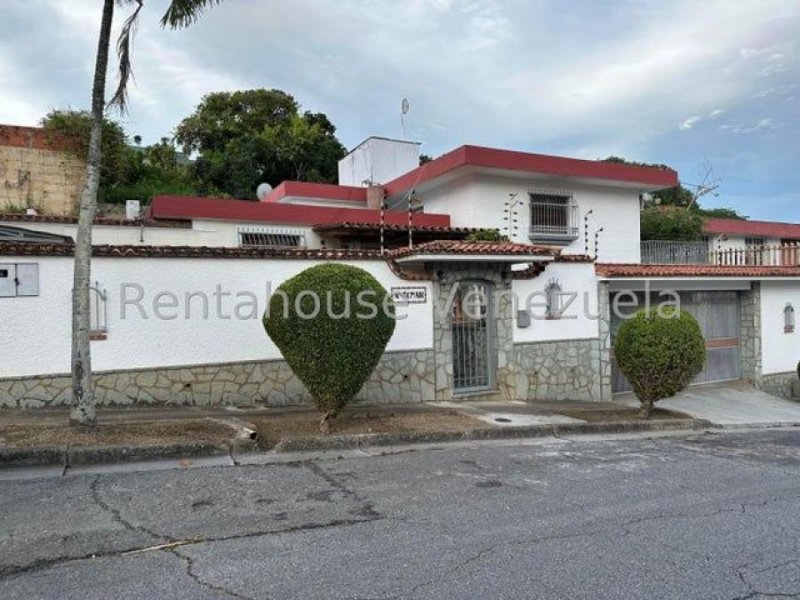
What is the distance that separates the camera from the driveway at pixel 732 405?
12.1m

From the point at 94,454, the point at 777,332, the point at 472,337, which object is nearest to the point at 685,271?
the point at 777,332

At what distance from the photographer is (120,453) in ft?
20.1

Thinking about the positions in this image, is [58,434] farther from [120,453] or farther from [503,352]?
[503,352]

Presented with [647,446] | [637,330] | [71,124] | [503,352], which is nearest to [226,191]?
[71,124]

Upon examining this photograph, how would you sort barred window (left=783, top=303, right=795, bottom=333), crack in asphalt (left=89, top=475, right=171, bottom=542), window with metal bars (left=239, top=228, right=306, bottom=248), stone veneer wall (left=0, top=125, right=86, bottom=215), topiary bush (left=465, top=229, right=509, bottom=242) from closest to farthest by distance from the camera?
1. crack in asphalt (left=89, top=475, right=171, bottom=542)
2. window with metal bars (left=239, top=228, right=306, bottom=248)
3. topiary bush (left=465, top=229, right=509, bottom=242)
4. stone veneer wall (left=0, top=125, right=86, bottom=215)
5. barred window (left=783, top=303, right=795, bottom=333)

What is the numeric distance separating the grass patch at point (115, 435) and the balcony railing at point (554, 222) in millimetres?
11614

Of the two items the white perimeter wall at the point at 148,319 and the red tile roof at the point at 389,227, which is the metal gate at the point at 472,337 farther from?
the red tile roof at the point at 389,227

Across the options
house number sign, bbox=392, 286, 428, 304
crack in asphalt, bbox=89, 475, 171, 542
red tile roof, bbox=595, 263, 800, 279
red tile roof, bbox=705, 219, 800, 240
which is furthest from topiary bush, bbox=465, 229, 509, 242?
red tile roof, bbox=705, 219, 800, 240

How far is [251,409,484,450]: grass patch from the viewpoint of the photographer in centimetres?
734

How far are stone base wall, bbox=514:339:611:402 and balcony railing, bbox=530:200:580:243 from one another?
15.1 feet

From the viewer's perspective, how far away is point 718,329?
16.3 m

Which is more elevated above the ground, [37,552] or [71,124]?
[71,124]

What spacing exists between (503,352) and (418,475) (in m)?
5.86

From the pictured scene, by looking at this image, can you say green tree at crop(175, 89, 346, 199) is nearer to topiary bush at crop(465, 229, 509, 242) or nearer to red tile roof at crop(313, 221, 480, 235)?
red tile roof at crop(313, 221, 480, 235)
